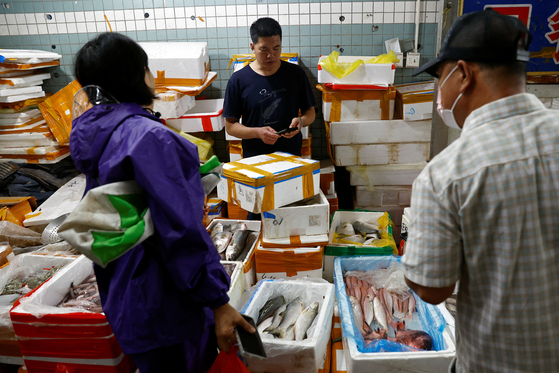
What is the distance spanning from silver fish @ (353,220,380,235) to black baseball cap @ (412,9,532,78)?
2334 millimetres

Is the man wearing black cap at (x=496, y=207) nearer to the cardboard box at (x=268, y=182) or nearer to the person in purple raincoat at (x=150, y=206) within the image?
the person in purple raincoat at (x=150, y=206)

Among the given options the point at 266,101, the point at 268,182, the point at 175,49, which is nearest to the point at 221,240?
the point at 268,182

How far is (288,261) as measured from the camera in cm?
274

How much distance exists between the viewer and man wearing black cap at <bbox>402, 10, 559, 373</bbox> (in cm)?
85

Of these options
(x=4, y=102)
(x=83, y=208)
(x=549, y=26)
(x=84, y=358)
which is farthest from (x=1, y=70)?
(x=549, y=26)

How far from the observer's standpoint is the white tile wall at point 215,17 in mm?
3953

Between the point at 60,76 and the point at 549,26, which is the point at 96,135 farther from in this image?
the point at 60,76

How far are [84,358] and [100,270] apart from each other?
2.77 ft

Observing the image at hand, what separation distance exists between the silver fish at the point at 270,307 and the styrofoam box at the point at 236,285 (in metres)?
0.18

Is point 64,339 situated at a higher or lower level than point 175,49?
lower

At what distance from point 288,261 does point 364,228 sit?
0.84m

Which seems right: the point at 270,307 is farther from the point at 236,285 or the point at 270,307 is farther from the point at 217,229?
the point at 217,229

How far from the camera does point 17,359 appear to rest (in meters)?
2.18

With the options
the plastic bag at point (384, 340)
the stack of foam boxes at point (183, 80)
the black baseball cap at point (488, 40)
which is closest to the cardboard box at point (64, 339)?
the plastic bag at point (384, 340)
